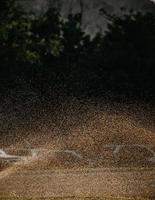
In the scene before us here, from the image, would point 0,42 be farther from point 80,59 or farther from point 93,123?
point 93,123

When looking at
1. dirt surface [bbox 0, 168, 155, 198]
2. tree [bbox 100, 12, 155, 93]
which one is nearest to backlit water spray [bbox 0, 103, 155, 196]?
dirt surface [bbox 0, 168, 155, 198]

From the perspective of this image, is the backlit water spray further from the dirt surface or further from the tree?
the tree

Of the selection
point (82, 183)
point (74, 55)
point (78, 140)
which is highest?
point (74, 55)

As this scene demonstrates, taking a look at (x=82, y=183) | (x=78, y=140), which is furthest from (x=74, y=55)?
(x=82, y=183)

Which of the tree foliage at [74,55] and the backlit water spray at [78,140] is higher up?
the tree foliage at [74,55]

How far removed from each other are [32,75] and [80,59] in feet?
7.60

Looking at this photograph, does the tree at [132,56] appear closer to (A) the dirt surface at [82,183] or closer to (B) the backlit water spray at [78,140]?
(B) the backlit water spray at [78,140]

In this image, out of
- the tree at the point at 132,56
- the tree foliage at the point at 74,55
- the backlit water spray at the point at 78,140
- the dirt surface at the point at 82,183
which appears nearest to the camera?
the dirt surface at the point at 82,183

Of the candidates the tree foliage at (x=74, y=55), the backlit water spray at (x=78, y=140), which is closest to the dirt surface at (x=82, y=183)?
the backlit water spray at (x=78, y=140)

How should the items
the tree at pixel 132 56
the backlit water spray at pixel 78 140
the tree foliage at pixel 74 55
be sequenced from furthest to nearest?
the tree foliage at pixel 74 55 → the tree at pixel 132 56 → the backlit water spray at pixel 78 140

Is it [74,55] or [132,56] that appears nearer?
[132,56]

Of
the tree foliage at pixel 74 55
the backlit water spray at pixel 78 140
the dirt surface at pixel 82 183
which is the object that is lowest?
the dirt surface at pixel 82 183

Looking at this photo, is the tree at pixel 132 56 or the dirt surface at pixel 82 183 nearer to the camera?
the dirt surface at pixel 82 183

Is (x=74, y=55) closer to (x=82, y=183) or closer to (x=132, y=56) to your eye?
(x=132, y=56)
